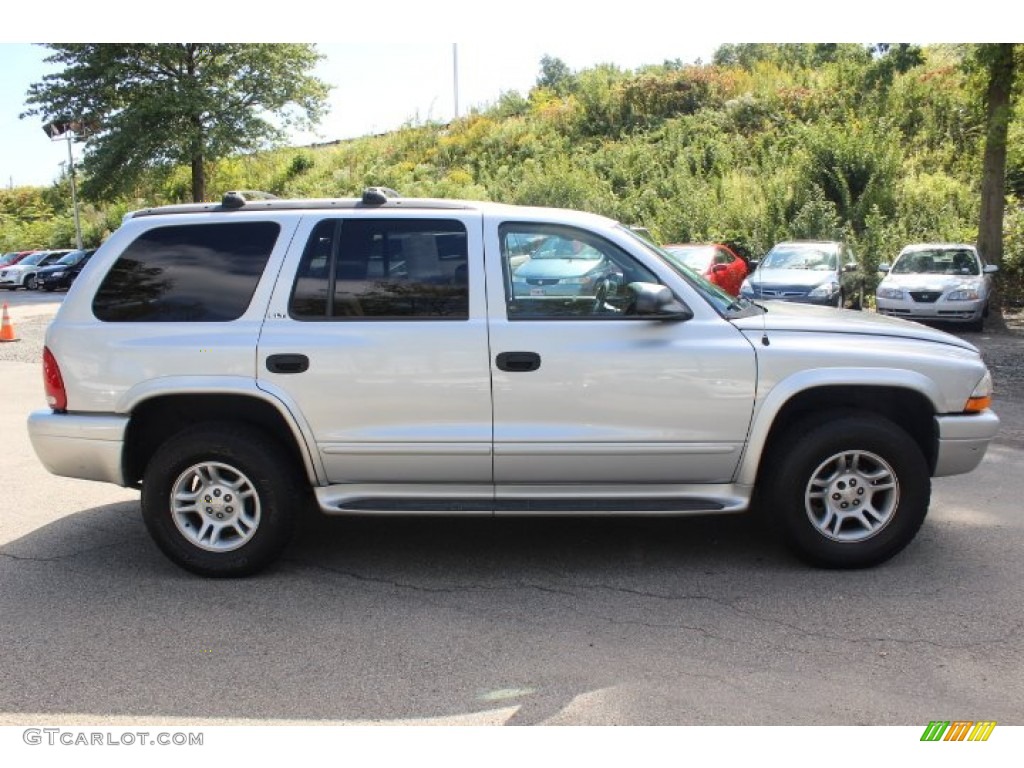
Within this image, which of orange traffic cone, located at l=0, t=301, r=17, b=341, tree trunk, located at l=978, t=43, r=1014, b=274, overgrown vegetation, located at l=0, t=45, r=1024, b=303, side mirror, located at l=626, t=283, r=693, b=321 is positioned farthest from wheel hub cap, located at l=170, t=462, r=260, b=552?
overgrown vegetation, located at l=0, t=45, r=1024, b=303

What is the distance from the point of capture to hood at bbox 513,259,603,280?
184 inches

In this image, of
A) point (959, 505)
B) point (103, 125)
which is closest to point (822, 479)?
point (959, 505)

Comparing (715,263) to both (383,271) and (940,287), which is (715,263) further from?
(383,271)

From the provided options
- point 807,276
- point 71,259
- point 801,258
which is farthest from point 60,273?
point 807,276

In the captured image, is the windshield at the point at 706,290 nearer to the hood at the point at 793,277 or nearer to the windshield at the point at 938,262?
the hood at the point at 793,277

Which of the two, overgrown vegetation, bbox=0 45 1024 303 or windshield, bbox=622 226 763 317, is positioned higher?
overgrown vegetation, bbox=0 45 1024 303

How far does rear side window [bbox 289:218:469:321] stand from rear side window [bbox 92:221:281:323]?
293 millimetres

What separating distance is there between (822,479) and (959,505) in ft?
5.94

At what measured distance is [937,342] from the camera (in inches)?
189

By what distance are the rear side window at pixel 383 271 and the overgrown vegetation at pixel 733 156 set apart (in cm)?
1485

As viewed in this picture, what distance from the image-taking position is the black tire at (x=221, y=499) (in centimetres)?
464

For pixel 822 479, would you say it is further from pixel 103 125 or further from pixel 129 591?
pixel 103 125

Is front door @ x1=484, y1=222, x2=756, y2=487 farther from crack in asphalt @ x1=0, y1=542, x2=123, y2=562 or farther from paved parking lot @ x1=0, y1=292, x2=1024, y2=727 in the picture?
crack in asphalt @ x1=0, y1=542, x2=123, y2=562

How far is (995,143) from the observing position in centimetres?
1560
